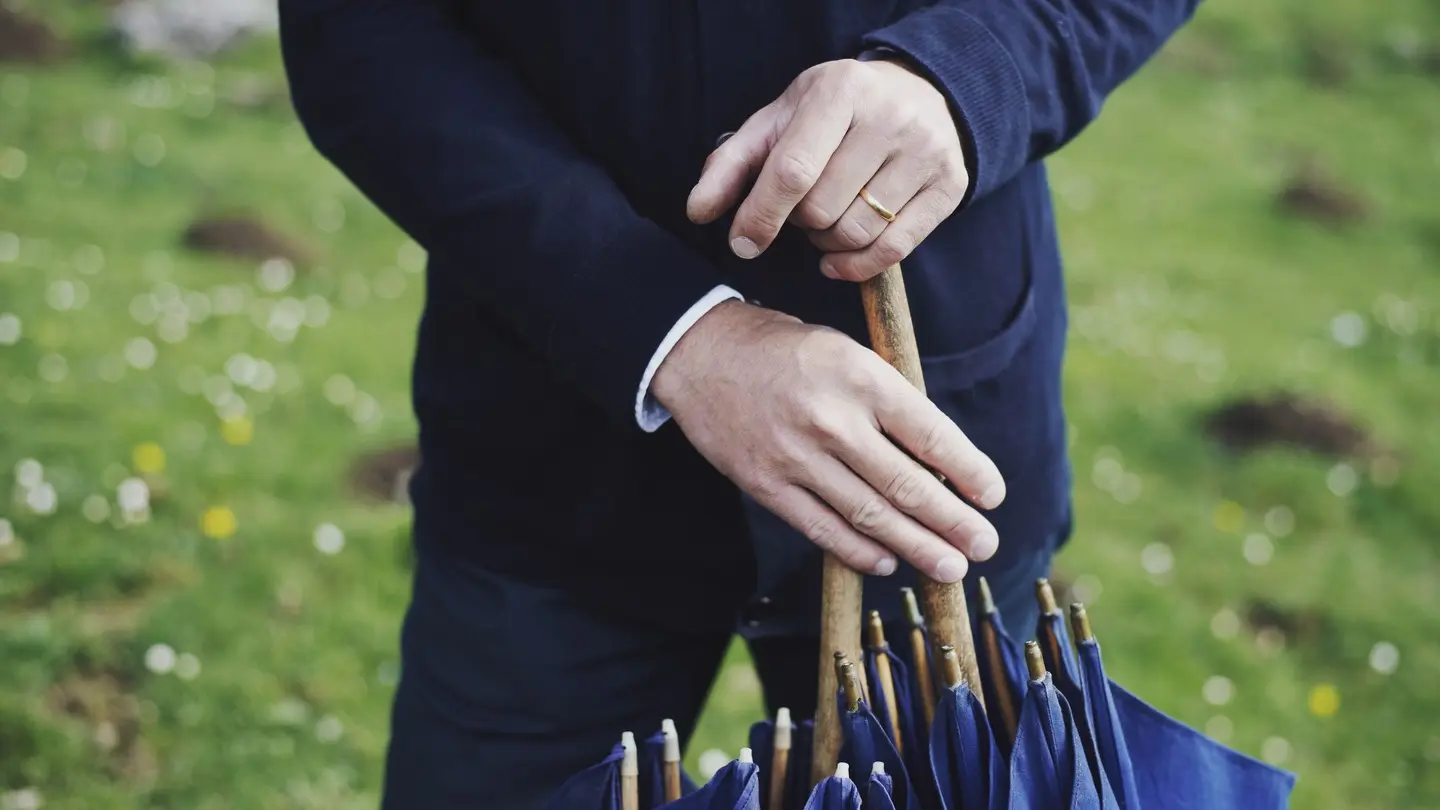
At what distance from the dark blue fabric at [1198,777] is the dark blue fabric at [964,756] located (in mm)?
210

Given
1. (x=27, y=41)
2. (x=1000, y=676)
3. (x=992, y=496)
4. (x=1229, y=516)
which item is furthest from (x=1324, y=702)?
(x=27, y=41)

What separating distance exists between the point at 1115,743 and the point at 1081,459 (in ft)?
14.7

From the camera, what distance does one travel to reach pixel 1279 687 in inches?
171

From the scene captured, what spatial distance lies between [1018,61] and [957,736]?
768 millimetres

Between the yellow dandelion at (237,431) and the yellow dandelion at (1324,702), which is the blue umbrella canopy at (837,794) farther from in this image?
the yellow dandelion at (237,431)

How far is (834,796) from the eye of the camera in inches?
52.4

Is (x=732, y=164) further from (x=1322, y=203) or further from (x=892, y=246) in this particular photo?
(x=1322, y=203)

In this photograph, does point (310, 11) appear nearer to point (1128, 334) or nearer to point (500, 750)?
point (500, 750)

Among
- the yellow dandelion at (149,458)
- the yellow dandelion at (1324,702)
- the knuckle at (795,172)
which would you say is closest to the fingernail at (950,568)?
the knuckle at (795,172)

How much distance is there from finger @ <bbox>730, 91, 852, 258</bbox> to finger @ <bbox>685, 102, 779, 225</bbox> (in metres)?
0.04

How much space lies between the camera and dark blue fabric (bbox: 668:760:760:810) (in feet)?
4.41

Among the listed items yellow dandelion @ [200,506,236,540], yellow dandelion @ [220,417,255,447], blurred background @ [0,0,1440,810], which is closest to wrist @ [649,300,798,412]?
blurred background @ [0,0,1440,810]

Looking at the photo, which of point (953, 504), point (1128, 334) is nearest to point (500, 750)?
point (953, 504)

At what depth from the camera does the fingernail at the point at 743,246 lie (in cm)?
149
